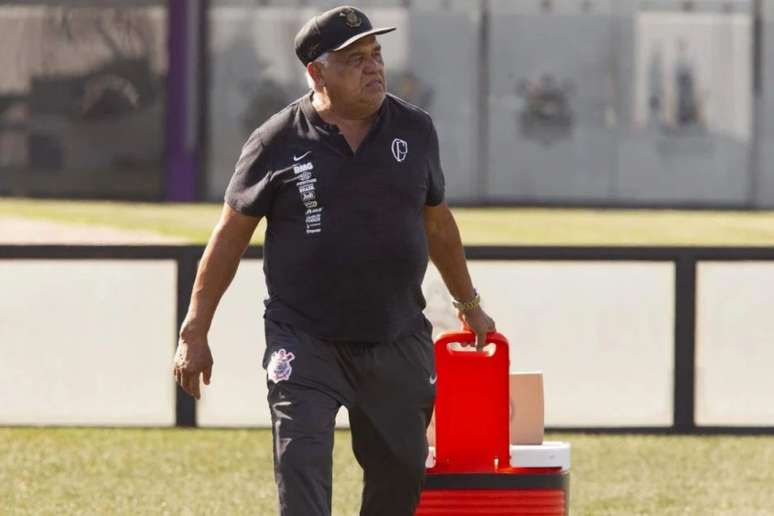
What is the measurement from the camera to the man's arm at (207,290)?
5461 millimetres

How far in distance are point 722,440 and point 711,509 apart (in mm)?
2014

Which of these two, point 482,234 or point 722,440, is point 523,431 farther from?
point 482,234

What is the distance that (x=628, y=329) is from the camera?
9.93m

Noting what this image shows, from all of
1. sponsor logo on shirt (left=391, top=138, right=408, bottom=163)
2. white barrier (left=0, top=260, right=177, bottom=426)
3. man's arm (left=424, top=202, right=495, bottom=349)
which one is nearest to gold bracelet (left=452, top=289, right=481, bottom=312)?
man's arm (left=424, top=202, right=495, bottom=349)

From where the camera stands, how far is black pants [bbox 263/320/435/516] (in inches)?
209

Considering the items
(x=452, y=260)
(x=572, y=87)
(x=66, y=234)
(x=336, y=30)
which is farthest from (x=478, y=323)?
(x=572, y=87)

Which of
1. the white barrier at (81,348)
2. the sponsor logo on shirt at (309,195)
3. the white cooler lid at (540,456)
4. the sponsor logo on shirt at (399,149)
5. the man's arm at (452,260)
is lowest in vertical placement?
the white barrier at (81,348)

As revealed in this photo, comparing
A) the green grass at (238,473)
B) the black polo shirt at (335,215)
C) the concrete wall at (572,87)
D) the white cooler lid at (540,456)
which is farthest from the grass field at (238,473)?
the concrete wall at (572,87)

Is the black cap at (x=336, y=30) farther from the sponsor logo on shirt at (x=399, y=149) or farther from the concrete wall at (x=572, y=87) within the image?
the concrete wall at (x=572, y=87)

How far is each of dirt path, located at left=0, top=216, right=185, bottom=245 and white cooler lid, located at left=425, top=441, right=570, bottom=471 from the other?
14275mm

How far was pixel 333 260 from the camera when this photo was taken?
17.7 feet

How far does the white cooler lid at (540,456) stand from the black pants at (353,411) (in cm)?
31

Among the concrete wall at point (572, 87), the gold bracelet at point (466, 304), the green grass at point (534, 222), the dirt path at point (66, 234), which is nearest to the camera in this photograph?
the gold bracelet at point (466, 304)

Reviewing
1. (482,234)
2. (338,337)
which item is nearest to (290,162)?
(338,337)
